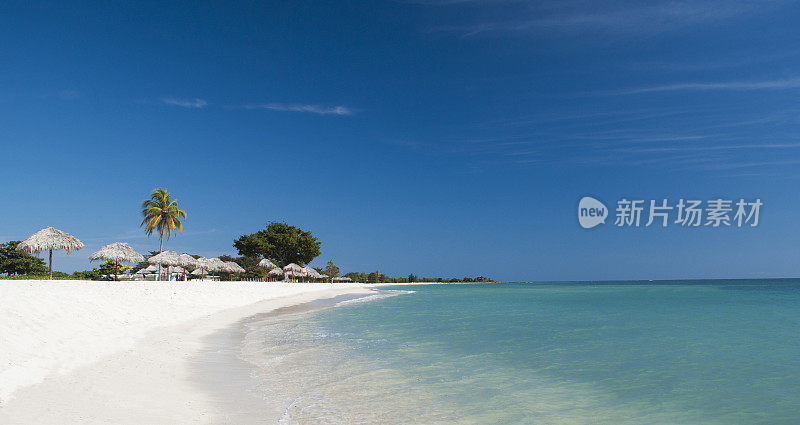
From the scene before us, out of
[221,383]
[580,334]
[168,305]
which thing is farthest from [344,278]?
[221,383]

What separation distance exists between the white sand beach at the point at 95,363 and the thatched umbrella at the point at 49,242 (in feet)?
52.7

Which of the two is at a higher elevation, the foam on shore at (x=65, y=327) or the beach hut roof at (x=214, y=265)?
the beach hut roof at (x=214, y=265)

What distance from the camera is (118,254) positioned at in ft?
95.3

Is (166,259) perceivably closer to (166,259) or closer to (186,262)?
(166,259)

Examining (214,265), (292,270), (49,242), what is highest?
(49,242)

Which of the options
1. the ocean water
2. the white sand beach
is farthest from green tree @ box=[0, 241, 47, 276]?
the ocean water

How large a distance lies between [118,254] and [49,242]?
461 centimetres

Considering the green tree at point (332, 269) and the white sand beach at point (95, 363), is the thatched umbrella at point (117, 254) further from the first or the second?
the green tree at point (332, 269)

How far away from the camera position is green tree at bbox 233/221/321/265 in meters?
60.2

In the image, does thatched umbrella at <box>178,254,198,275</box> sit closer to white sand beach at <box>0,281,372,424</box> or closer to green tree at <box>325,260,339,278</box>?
white sand beach at <box>0,281,372,424</box>

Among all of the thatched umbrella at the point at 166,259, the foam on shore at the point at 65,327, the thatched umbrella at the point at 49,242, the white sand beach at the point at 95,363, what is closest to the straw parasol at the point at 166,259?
the thatched umbrella at the point at 166,259

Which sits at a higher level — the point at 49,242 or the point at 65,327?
the point at 49,242

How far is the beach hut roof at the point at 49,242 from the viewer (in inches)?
960

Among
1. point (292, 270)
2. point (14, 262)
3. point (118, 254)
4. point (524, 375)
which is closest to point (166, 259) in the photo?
point (118, 254)
